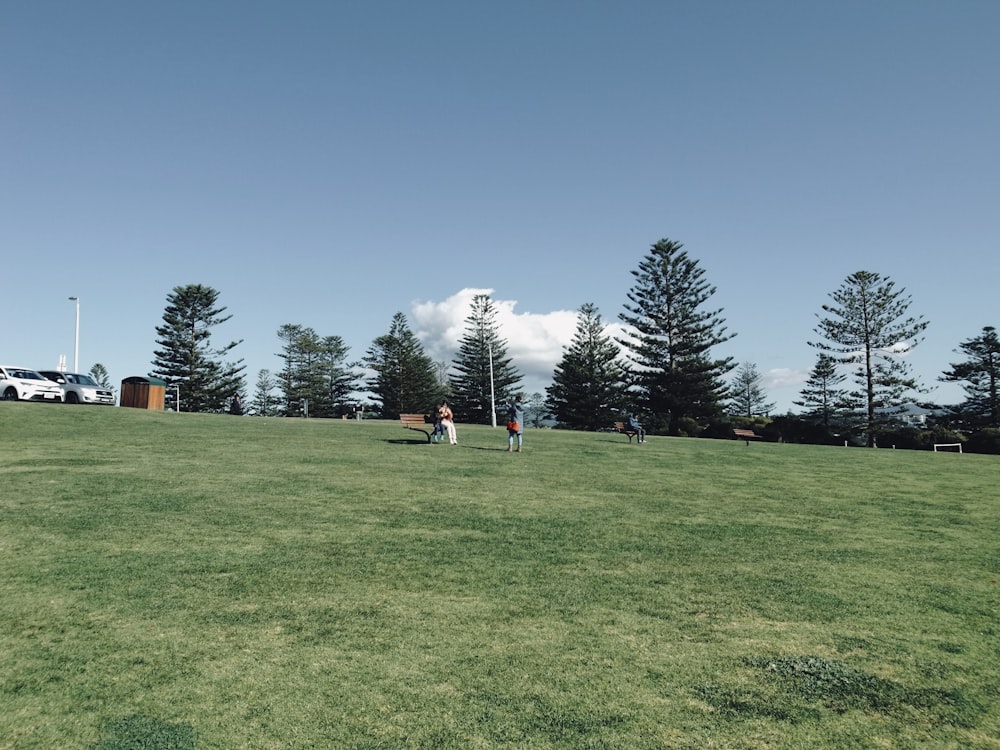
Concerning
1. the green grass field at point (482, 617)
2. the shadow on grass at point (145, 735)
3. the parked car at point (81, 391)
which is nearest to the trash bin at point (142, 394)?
the parked car at point (81, 391)

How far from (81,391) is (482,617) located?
100ft

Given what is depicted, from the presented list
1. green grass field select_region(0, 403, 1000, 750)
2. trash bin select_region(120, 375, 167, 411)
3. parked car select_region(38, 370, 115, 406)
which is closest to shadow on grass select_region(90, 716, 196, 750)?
green grass field select_region(0, 403, 1000, 750)

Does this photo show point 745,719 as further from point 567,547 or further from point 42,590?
point 42,590

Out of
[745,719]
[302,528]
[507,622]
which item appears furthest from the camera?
[302,528]

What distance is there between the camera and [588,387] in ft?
230

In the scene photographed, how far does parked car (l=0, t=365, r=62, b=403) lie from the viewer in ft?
91.2

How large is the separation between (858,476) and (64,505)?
15.3 meters

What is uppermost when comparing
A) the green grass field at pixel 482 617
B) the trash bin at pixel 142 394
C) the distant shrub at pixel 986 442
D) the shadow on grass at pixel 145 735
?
the trash bin at pixel 142 394

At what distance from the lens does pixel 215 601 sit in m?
5.48

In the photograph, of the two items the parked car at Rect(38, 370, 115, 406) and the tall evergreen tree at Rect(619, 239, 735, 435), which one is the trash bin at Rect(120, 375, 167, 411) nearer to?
the parked car at Rect(38, 370, 115, 406)

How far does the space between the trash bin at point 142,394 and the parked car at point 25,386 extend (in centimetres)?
291

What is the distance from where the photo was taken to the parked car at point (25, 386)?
91.2 feet

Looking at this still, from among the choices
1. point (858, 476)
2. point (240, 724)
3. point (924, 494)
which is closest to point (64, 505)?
point (240, 724)

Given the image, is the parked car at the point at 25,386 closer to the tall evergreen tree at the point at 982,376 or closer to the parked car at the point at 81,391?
the parked car at the point at 81,391
